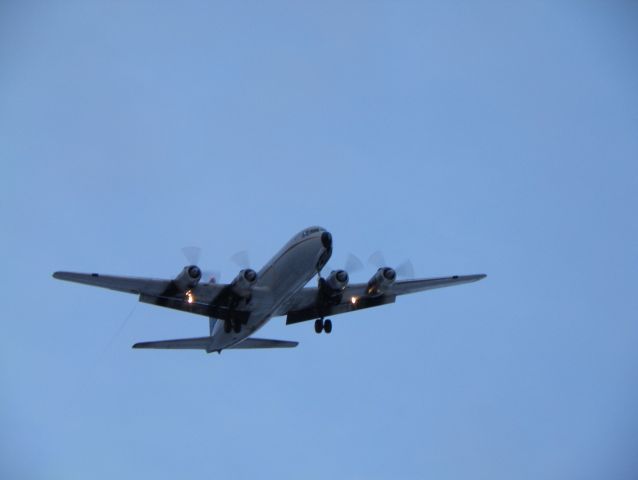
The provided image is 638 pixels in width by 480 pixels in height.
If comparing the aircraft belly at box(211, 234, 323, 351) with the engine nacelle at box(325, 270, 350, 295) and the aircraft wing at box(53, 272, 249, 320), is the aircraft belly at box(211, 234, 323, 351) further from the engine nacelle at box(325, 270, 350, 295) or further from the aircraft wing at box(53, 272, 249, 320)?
the engine nacelle at box(325, 270, 350, 295)

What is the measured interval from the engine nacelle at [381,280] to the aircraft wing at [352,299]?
20.5 inches

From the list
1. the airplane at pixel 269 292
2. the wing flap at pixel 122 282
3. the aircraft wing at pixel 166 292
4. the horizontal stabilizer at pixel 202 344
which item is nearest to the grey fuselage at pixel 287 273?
the airplane at pixel 269 292

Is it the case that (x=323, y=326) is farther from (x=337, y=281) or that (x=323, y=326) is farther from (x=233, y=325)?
(x=233, y=325)

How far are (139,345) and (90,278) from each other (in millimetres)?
5431

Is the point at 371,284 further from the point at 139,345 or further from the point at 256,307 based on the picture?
the point at 139,345

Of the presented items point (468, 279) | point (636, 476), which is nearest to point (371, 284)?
point (468, 279)

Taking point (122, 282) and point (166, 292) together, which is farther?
point (166, 292)

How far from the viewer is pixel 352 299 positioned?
46.8m

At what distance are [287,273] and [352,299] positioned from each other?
7068 millimetres

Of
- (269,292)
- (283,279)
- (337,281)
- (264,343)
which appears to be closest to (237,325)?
(269,292)

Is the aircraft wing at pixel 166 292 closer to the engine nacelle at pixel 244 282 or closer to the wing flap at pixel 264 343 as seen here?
the engine nacelle at pixel 244 282

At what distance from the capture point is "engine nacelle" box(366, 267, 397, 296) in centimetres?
4488

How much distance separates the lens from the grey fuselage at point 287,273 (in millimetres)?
40562

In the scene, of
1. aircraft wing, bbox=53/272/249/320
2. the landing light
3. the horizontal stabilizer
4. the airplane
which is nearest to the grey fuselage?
the airplane
